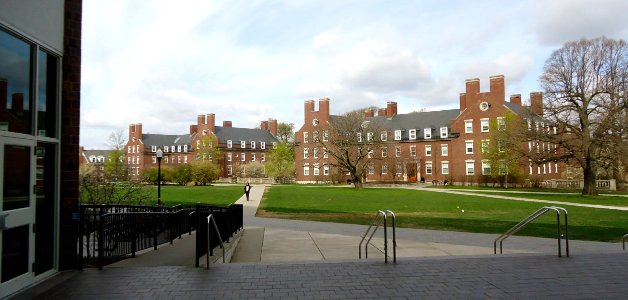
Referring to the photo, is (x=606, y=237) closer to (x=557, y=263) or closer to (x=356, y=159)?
(x=557, y=263)

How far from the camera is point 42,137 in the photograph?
6.87 meters

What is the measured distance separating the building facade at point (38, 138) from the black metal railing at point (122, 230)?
602 millimetres

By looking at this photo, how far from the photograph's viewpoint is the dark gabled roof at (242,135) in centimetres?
10119

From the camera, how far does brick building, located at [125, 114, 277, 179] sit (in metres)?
98.9

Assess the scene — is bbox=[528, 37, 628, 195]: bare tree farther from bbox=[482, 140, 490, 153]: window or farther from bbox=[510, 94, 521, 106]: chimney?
bbox=[510, 94, 521, 106]: chimney

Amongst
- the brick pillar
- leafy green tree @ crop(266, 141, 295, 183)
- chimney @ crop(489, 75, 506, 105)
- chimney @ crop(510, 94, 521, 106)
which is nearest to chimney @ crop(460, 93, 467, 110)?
chimney @ crop(489, 75, 506, 105)

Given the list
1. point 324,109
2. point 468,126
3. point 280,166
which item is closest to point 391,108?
point 324,109

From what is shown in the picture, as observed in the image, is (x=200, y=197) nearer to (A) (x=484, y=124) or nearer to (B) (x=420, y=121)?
(A) (x=484, y=124)

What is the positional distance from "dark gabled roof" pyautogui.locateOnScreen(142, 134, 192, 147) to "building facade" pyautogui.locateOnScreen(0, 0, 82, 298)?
101460 millimetres

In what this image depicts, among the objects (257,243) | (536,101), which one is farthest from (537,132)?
(257,243)

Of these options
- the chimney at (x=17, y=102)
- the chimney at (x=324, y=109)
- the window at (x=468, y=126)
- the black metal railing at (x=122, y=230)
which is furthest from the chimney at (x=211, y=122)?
the chimney at (x=17, y=102)

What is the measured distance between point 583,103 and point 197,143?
75.0 meters

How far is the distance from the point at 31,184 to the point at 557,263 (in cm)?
840

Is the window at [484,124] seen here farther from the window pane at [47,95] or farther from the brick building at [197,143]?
the window pane at [47,95]
